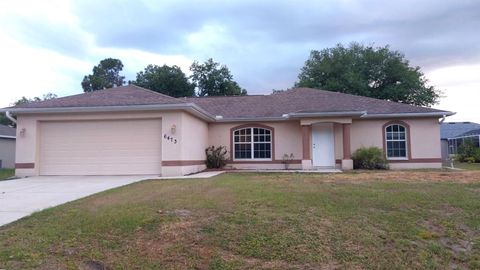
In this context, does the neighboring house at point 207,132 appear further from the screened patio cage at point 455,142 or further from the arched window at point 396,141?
the screened patio cage at point 455,142

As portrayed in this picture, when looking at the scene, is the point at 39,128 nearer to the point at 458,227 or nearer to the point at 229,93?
the point at 458,227

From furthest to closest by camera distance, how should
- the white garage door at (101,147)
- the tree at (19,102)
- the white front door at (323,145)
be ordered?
the tree at (19,102) → the white front door at (323,145) → the white garage door at (101,147)

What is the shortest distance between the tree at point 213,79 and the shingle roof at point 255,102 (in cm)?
1786

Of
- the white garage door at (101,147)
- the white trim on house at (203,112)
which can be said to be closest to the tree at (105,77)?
the white trim on house at (203,112)

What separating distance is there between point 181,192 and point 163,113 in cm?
679

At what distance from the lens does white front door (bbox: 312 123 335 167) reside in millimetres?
19984

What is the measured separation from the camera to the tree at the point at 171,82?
4272 cm

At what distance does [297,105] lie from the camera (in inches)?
840

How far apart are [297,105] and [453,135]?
30949mm

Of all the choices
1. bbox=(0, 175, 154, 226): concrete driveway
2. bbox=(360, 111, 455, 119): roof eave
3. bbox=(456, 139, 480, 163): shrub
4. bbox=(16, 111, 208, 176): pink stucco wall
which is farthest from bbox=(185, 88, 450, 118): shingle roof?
bbox=(0, 175, 154, 226): concrete driveway

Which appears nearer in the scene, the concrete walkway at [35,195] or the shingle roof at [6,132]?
the concrete walkway at [35,195]

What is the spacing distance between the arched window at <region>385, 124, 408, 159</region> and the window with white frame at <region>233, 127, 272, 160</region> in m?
5.90

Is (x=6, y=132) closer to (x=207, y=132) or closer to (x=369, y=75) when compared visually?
(x=207, y=132)

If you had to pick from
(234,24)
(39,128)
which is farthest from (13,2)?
(234,24)
